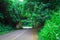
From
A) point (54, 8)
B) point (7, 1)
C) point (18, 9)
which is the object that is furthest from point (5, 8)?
point (54, 8)

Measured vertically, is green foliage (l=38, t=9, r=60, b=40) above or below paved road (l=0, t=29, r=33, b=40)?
above

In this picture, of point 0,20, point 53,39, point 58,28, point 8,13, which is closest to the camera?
point 53,39

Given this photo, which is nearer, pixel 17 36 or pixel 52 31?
pixel 52 31

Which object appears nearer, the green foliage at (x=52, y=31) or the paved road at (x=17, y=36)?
the green foliage at (x=52, y=31)

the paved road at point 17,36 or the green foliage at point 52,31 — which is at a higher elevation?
the green foliage at point 52,31

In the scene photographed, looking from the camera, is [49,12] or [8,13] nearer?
[49,12]

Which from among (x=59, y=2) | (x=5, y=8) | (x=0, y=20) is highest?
(x=59, y=2)

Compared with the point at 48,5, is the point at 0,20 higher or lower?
lower

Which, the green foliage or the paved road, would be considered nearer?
the green foliage

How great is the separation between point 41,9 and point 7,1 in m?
12.5

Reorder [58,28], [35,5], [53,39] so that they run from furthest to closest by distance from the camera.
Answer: [35,5] < [58,28] < [53,39]

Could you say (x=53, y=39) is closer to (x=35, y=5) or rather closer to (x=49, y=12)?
(x=49, y=12)

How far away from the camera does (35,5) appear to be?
19.9 metres

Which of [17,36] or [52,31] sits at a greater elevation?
[52,31]
